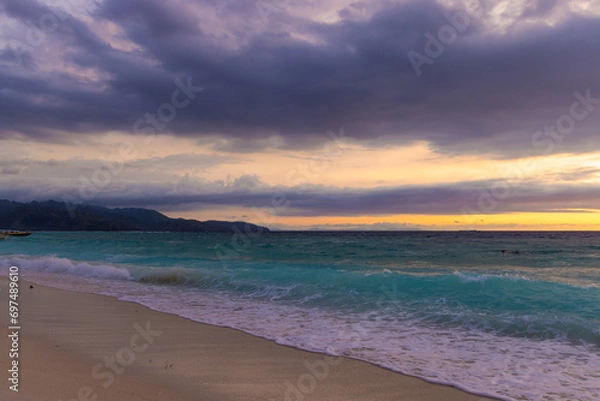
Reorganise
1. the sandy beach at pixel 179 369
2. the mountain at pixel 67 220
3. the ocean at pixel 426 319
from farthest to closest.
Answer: the mountain at pixel 67 220 → the ocean at pixel 426 319 → the sandy beach at pixel 179 369

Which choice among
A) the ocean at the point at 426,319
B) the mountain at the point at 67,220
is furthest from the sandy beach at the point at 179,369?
the mountain at the point at 67,220

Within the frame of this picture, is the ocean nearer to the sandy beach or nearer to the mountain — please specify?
the sandy beach

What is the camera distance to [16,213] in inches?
6811

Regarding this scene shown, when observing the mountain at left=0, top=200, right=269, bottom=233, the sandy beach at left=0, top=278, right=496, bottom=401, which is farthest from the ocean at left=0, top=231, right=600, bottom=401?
the mountain at left=0, top=200, right=269, bottom=233

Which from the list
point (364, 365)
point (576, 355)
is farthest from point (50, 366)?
point (576, 355)

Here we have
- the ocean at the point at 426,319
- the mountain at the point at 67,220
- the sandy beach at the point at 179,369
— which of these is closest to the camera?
the sandy beach at the point at 179,369

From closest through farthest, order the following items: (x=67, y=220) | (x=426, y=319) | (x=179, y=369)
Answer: (x=179, y=369)
(x=426, y=319)
(x=67, y=220)

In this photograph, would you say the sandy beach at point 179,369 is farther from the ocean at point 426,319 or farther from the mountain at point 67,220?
the mountain at point 67,220

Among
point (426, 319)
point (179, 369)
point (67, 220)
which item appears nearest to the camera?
point (179, 369)

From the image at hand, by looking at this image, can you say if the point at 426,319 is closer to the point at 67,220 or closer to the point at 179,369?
the point at 179,369

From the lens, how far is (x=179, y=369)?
6.02m

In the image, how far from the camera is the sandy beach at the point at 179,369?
5047 mm

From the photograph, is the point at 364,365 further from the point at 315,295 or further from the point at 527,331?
the point at 315,295

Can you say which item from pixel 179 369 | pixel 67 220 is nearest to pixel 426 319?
pixel 179 369
